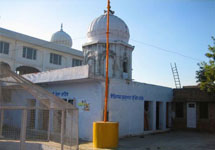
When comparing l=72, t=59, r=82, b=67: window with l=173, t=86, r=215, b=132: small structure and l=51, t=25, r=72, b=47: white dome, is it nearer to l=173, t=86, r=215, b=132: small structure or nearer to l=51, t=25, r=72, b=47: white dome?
l=51, t=25, r=72, b=47: white dome

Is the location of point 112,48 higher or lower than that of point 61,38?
Answer: lower

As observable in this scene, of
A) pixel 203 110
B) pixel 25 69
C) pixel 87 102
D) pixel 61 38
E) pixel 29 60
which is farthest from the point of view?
pixel 61 38

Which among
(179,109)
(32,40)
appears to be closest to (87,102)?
(179,109)

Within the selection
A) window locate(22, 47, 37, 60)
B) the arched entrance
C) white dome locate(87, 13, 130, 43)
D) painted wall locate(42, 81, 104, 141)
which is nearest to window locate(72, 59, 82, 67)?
the arched entrance

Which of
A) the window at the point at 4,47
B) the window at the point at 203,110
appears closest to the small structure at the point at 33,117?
the window at the point at 4,47

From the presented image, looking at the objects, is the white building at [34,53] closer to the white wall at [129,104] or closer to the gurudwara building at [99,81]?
the gurudwara building at [99,81]

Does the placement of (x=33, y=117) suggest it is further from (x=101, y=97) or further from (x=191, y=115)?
(x=191, y=115)

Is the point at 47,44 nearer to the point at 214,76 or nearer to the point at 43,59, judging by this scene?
the point at 43,59

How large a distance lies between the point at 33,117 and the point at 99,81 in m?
6.19

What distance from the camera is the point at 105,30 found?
61.6ft

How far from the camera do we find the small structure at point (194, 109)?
56.4 feet

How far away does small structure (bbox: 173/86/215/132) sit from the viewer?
677 inches

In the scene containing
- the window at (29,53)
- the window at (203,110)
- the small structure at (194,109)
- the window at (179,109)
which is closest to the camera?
the small structure at (194,109)

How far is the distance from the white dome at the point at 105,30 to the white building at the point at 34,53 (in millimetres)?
8642
